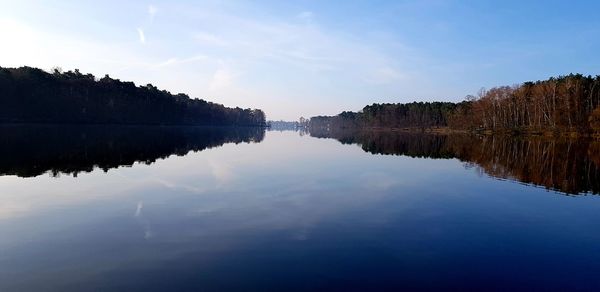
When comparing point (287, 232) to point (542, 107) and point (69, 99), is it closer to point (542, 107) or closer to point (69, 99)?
point (542, 107)

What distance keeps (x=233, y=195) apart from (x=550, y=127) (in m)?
125

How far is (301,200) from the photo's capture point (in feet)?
77.7

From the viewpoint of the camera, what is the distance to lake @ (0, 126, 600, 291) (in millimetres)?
11969

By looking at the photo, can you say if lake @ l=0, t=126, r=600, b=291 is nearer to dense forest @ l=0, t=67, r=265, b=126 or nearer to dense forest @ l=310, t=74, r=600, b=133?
dense forest @ l=310, t=74, r=600, b=133

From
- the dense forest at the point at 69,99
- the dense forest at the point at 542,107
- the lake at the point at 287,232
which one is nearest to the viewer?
the lake at the point at 287,232

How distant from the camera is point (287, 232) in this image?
662 inches

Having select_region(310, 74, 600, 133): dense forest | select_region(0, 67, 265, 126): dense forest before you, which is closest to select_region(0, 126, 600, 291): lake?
select_region(310, 74, 600, 133): dense forest

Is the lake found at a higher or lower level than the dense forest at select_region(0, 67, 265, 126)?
lower

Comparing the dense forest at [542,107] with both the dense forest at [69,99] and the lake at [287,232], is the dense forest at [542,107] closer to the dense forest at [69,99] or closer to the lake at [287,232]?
the lake at [287,232]

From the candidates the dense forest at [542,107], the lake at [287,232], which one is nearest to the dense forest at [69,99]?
the lake at [287,232]

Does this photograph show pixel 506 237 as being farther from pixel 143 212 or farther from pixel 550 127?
pixel 550 127

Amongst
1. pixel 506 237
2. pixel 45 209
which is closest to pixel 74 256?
pixel 45 209

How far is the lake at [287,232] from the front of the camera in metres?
12.0

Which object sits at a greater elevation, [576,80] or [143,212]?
[576,80]
